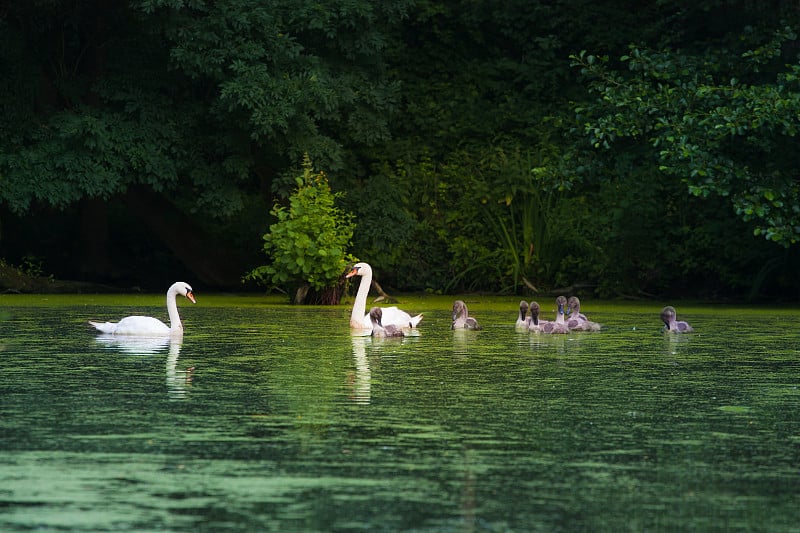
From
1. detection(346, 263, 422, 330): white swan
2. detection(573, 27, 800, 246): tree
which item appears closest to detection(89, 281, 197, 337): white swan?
detection(346, 263, 422, 330): white swan

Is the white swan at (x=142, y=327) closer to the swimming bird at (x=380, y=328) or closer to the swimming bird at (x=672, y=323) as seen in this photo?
the swimming bird at (x=380, y=328)

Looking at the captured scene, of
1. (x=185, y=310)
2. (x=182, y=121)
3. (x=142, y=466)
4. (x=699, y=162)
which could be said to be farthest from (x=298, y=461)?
(x=182, y=121)

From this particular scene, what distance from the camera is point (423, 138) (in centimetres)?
2588

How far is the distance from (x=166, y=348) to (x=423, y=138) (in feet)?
44.5

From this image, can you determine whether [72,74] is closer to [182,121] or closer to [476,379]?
[182,121]

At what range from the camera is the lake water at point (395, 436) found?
556 centimetres

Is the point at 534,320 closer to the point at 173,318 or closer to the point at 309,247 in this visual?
the point at 173,318

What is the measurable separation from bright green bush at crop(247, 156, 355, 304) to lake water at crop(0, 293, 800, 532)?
24.2 feet

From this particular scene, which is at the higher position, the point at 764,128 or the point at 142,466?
the point at 764,128

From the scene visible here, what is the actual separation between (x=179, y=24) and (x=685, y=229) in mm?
8573

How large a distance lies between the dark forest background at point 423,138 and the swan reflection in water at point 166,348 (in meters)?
8.17

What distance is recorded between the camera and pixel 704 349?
1321cm

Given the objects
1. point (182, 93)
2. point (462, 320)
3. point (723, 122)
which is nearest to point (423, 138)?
point (182, 93)

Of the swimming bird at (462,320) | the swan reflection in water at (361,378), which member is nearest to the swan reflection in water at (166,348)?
the swan reflection in water at (361,378)
